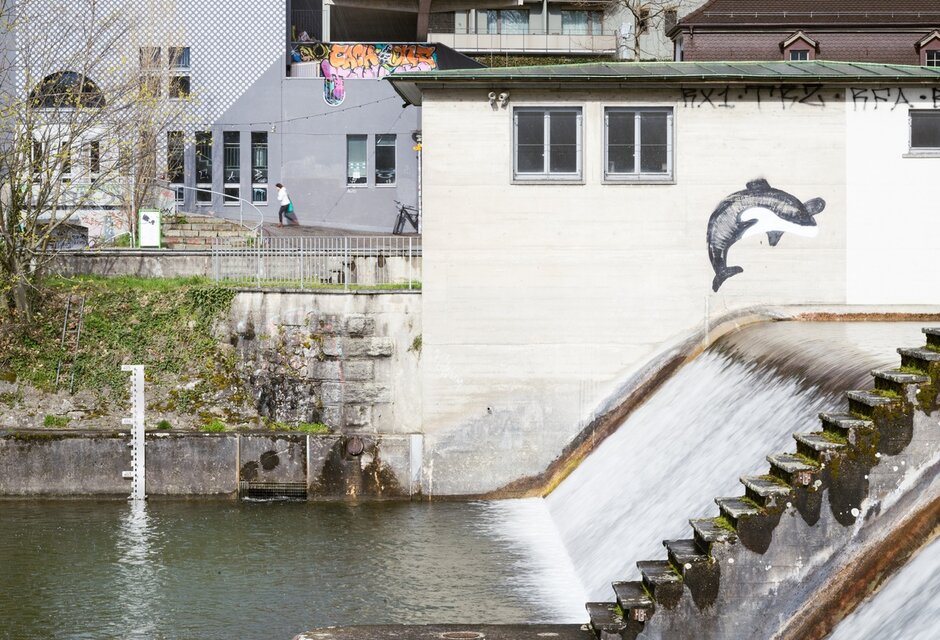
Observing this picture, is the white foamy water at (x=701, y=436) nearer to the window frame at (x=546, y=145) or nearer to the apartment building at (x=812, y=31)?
the window frame at (x=546, y=145)

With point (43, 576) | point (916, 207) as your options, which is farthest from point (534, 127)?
point (43, 576)

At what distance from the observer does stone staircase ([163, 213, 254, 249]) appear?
3544cm

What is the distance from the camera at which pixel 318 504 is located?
22.9 meters

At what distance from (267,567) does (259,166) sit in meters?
27.1

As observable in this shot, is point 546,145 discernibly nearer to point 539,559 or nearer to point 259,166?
point 539,559

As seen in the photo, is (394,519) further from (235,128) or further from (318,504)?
(235,128)

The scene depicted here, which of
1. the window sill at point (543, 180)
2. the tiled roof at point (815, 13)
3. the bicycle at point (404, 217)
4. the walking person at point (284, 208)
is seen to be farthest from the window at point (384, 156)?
the window sill at point (543, 180)

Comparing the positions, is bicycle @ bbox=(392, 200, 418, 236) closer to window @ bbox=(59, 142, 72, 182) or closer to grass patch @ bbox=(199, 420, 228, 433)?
window @ bbox=(59, 142, 72, 182)

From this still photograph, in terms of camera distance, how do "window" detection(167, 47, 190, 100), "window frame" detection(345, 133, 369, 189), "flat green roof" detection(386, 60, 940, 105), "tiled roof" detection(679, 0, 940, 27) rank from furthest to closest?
"window frame" detection(345, 133, 369, 189)
"window" detection(167, 47, 190, 100)
"tiled roof" detection(679, 0, 940, 27)
"flat green roof" detection(386, 60, 940, 105)

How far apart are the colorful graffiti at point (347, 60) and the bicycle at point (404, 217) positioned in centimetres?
407

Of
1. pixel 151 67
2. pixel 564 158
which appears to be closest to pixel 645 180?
pixel 564 158

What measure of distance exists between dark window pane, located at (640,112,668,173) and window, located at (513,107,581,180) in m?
1.10

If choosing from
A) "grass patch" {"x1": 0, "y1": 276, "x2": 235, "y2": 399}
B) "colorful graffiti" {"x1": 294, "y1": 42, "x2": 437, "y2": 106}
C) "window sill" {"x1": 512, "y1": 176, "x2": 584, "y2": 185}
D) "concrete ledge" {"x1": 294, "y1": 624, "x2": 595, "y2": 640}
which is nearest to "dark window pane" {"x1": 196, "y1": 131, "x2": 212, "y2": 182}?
"colorful graffiti" {"x1": 294, "y1": 42, "x2": 437, "y2": 106}

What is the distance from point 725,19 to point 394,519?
68.2 feet
